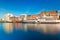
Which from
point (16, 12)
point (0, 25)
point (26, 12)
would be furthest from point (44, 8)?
→ point (0, 25)

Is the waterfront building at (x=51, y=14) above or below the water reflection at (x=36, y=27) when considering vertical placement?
above

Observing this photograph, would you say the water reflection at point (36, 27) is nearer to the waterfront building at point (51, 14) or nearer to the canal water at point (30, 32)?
the canal water at point (30, 32)

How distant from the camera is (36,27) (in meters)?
1.48

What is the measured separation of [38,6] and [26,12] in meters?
0.19

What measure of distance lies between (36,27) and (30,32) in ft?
0.36

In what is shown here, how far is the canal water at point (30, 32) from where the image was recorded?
1442 mm

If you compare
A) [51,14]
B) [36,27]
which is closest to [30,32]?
[36,27]

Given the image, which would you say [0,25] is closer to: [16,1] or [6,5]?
[6,5]

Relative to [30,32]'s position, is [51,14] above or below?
above

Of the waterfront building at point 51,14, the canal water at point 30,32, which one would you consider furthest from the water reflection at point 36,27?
the waterfront building at point 51,14

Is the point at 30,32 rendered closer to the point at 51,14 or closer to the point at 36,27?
the point at 36,27

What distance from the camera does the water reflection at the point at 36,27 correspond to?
1463 millimetres

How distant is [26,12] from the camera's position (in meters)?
1.47

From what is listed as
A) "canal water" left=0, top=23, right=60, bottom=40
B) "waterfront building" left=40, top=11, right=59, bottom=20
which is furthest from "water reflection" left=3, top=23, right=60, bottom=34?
"waterfront building" left=40, top=11, right=59, bottom=20
